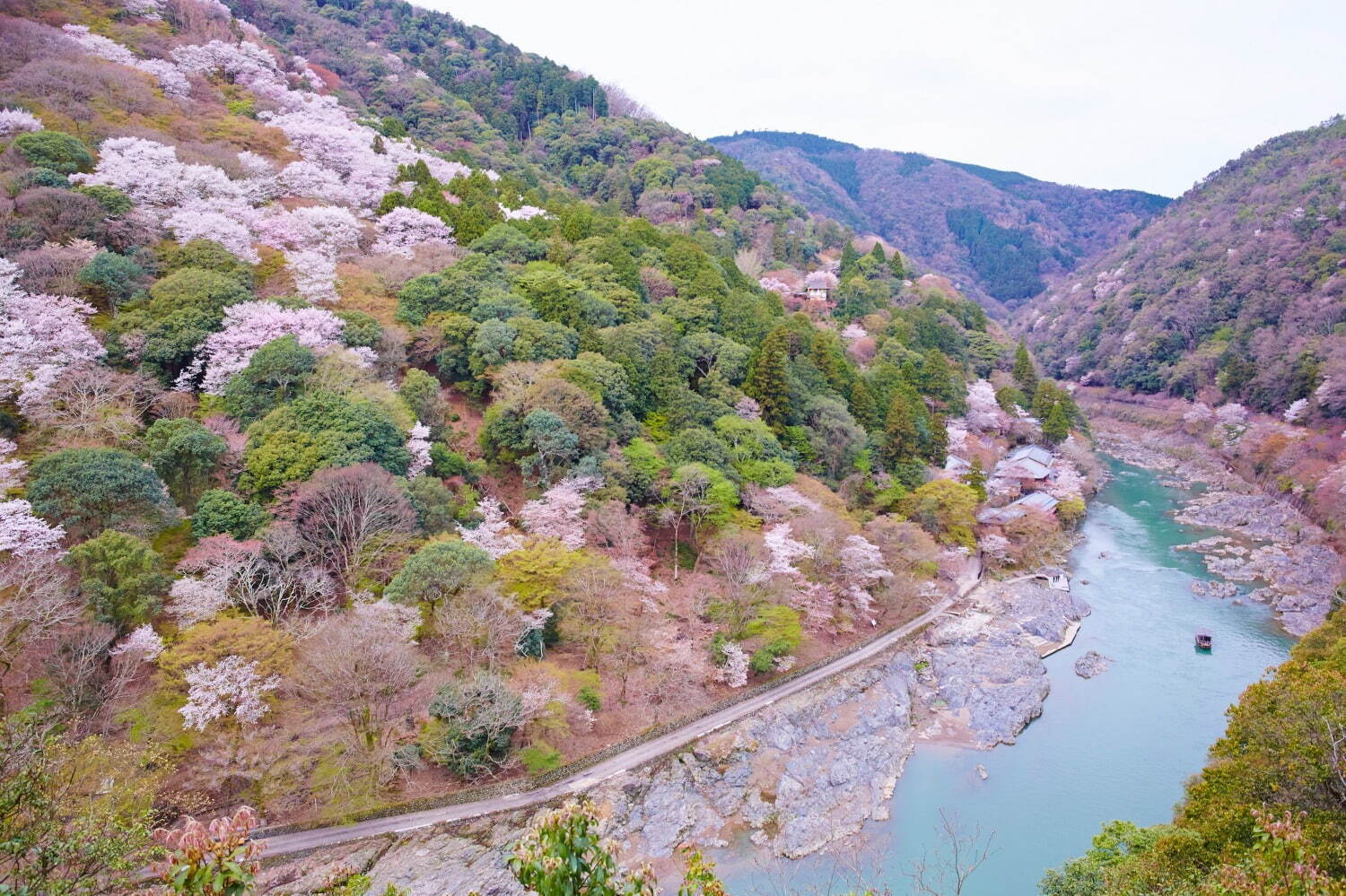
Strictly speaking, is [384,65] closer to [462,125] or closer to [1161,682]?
[462,125]

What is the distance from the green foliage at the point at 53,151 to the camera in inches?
1077

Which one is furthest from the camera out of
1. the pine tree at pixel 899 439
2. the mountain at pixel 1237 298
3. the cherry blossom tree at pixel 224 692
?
the mountain at pixel 1237 298

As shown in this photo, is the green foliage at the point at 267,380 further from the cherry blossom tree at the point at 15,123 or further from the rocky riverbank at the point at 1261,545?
the rocky riverbank at the point at 1261,545

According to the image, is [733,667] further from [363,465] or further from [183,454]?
[183,454]

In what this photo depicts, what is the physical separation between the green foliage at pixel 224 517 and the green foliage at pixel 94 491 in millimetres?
840

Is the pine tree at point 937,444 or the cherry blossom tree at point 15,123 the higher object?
the cherry blossom tree at point 15,123

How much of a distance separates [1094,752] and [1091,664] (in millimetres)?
5232

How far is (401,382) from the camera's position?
2770 centimetres

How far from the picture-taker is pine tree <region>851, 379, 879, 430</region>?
3669 centimetres

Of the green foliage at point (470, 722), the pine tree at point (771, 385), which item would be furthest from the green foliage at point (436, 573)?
the pine tree at point (771, 385)

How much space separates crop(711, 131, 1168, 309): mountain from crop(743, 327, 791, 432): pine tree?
293 feet

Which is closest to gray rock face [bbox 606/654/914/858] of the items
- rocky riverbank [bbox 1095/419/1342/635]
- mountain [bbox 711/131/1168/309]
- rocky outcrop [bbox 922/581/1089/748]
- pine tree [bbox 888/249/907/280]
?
rocky outcrop [bbox 922/581/1089/748]

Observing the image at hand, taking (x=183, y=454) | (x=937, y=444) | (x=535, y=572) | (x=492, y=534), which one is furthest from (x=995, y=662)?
(x=183, y=454)

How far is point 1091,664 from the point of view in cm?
2550
